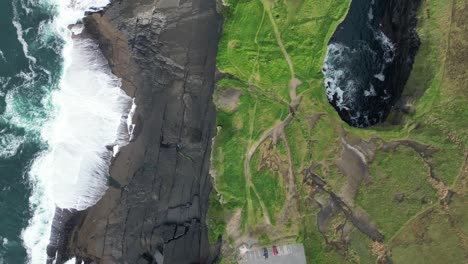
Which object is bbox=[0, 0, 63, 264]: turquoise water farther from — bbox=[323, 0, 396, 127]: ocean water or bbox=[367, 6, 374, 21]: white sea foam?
bbox=[367, 6, 374, 21]: white sea foam

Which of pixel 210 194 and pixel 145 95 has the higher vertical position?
pixel 145 95

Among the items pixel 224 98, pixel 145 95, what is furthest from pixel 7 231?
pixel 224 98

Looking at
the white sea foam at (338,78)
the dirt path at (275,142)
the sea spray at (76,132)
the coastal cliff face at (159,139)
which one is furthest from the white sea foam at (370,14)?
the sea spray at (76,132)

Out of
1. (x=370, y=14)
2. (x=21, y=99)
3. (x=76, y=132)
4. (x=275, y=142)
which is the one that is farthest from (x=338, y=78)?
(x=21, y=99)

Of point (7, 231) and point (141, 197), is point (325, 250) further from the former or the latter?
point (7, 231)

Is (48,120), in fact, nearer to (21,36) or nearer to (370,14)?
(21,36)

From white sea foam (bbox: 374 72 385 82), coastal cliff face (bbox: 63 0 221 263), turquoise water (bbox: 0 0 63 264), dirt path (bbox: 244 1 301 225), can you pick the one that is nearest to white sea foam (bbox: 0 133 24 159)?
turquoise water (bbox: 0 0 63 264)

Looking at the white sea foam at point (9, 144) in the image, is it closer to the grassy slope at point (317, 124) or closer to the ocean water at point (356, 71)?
the grassy slope at point (317, 124)
